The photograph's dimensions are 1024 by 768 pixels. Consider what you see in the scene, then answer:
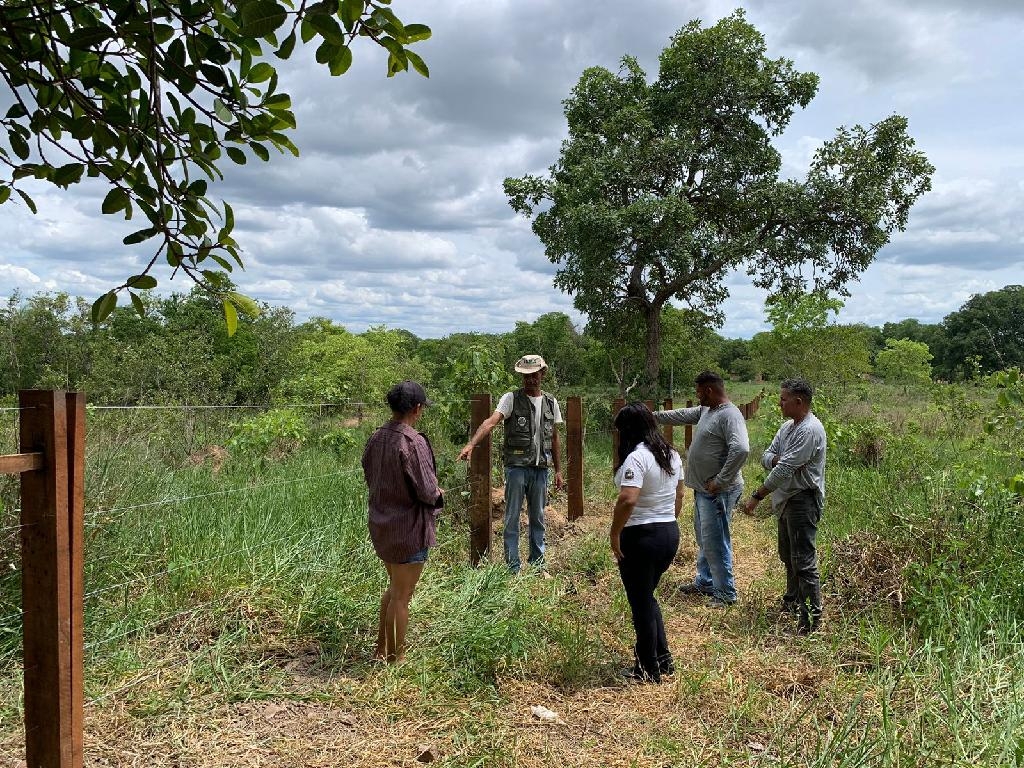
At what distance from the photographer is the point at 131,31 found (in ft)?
6.93

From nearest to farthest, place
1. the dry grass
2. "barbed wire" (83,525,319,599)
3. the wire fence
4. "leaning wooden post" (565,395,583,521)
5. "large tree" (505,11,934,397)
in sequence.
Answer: the dry grass < the wire fence < "barbed wire" (83,525,319,599) < "leaning wooden post" (565,395,583,521) < "large tree" (505,11,934,397)

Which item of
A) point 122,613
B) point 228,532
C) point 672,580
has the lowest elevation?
point 672,580

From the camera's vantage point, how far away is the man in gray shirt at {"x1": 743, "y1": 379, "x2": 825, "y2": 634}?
4.96 meters

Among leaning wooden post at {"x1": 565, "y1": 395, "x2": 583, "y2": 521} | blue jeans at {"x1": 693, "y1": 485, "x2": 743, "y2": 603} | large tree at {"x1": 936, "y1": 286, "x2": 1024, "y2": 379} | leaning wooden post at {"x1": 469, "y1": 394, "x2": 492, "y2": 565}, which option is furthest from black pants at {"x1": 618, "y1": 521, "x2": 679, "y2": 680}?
large tree at {"x1": 936, "y1": 286, "x2": 1024, "y2": 379}

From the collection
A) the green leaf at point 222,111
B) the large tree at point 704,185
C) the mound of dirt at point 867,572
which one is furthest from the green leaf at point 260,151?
the large tree at point 704,185

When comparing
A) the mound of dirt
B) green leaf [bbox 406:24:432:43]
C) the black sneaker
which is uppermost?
green leaf [bbox 406:24:432:43]

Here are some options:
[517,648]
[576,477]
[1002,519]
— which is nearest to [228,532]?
[517,648]

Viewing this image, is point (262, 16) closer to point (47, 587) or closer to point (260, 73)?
point (260, 73)

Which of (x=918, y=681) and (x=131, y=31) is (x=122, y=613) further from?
(x=918, y=681)

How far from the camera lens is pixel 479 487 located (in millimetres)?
5996

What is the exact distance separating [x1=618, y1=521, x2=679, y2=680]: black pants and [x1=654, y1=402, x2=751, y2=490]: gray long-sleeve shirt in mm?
1598

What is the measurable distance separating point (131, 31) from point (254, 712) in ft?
9.57

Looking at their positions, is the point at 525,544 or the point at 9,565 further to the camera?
the point at 525,544

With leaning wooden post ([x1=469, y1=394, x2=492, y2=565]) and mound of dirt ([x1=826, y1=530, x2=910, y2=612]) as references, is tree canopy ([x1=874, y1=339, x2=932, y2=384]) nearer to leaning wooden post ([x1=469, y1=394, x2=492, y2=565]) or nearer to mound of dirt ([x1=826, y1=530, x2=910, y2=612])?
mound of dirt ([x1=826, y1=530, x2=910, y2=612])
